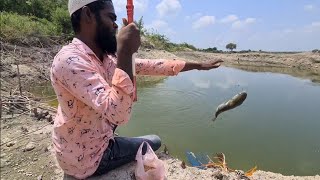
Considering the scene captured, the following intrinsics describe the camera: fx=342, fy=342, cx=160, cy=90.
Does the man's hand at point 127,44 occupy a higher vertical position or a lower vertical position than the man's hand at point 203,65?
higher

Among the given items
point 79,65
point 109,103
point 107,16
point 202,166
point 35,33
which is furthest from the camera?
point 35,33

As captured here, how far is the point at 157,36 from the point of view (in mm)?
32219

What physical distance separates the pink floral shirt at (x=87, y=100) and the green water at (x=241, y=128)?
3432 mm

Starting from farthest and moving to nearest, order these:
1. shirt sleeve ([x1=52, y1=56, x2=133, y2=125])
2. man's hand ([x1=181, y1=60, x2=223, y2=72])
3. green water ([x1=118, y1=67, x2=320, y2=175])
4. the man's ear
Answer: green water ([x1=118, y1=67, x2=320, y2=175])
man's hand ([x1=181, y1=60, x2=223, y2=72])
the man's ear
shirt sleeve ([x1=52, y1=56, x2=133, y2=125])

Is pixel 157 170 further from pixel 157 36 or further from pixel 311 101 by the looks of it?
pixel 157 36

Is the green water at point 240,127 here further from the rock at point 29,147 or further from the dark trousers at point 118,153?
the dark trousers at point 118,153

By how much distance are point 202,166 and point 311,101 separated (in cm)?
895

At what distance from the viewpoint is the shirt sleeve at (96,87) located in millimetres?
1875

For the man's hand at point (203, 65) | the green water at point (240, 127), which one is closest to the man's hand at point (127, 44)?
the man's hand at point (203, 65)

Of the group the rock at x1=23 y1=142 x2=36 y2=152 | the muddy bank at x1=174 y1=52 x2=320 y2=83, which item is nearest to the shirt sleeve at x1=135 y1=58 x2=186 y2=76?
the rock at x1=23 y1=142 x2=36 y2=152

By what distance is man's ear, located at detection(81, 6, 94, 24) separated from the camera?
84.0 inches

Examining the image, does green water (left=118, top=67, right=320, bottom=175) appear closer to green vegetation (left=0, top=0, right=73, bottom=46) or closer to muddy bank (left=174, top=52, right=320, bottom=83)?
green vegetation (left=0, top=0, right=73, bottom=46)

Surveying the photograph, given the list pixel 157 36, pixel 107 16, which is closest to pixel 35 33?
pixel 107 16

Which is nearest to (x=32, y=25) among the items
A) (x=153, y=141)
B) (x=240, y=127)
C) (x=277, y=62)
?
(x=240, y=127)
